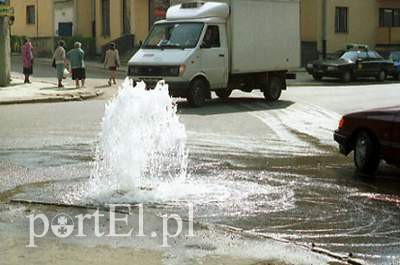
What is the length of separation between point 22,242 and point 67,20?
149 feet

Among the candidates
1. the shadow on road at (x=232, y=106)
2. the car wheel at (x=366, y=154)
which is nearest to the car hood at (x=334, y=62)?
the shadow on road at (x=232, y=106)

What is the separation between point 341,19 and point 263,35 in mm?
23251

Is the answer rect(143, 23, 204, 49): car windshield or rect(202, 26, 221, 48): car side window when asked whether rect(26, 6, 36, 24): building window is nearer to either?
rect(143, 23, 204, 49): car windshield

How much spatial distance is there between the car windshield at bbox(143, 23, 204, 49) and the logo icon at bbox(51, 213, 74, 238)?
13207mm

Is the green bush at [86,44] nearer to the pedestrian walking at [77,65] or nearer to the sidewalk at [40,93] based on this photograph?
the sidewalk at [40,93]

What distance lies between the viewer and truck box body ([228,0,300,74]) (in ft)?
70.1

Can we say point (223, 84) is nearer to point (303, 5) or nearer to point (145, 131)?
point (145, 131)

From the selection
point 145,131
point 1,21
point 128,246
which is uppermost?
point 1,21

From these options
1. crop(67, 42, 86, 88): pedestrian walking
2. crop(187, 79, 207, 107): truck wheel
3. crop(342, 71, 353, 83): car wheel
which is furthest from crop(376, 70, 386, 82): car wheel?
crop(187, 79, 207, 107): truck wheel

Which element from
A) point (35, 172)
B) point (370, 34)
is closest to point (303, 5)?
point (370, 34)

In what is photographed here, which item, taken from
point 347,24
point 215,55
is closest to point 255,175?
point 215,55

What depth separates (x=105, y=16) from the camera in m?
48.2

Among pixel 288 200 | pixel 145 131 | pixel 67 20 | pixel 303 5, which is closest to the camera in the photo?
pixel 288 200

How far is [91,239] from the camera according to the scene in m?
6.66
